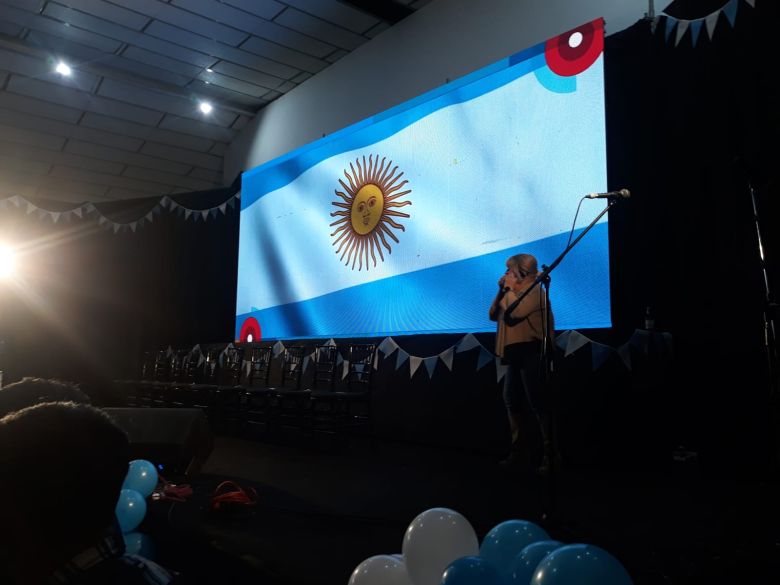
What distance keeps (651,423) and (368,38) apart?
14.4 ft

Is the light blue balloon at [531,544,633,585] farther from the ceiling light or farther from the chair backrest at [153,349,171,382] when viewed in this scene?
the ceiling light

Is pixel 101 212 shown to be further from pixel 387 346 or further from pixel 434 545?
pixel 434 545

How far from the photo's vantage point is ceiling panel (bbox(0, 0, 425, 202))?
534 centimetres

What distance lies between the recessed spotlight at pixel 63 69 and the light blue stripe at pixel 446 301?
3168mm

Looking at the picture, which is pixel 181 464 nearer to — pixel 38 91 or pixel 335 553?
pixel 335 553

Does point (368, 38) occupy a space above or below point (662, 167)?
above

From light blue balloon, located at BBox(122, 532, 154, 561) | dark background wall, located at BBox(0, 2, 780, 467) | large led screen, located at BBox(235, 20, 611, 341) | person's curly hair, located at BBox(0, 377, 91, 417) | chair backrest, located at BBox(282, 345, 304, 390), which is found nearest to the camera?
person's curly hair, located at BBox(0, 377, 91, 417)

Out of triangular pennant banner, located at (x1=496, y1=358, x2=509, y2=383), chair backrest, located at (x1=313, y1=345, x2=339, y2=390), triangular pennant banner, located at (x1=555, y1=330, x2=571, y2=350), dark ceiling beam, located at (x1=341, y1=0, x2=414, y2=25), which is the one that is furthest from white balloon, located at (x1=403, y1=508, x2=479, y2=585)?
dark ceiling beam, located at (x1=341, y1=0, x2=414, y2=25)

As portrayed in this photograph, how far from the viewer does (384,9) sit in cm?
518

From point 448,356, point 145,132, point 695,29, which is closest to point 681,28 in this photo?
point 695,29

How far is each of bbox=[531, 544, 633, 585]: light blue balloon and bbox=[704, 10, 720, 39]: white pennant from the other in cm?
298

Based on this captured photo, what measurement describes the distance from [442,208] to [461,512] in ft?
7.96

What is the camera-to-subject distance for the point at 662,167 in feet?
10.5

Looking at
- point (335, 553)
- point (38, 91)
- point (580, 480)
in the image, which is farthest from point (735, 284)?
point (38, 91)
